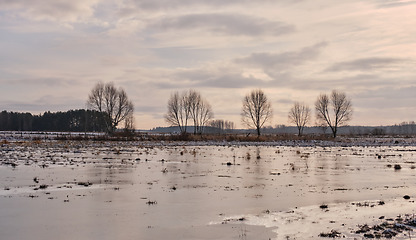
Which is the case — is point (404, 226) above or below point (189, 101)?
below

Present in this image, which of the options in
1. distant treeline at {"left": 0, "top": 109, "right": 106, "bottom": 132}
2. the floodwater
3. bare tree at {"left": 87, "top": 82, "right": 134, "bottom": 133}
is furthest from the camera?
distant treeline at {"left": 0, "top": 109, "right": 106, "bottom": 132}

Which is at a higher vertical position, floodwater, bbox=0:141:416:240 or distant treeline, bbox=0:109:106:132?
distant treeline, bbox=0:109:106:132

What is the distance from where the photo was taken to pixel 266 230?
9.94 meters

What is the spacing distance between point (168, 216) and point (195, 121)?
103602 mm

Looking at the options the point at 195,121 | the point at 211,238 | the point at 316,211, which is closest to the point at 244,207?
the point at 316,211

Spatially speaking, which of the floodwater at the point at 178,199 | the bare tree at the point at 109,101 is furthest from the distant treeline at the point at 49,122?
the floodwater at the point at 178,199

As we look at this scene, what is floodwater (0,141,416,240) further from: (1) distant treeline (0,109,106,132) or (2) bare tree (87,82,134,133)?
(1) distant treeline (0,109,106,132)

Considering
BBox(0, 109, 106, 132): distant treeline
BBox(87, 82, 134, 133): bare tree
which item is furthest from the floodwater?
BBox(0, 109, 106, 132): distant treeline

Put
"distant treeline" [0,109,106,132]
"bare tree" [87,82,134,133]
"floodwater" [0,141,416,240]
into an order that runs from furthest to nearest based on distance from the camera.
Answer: "distant treeline" [0,109,106,132]
"bare tree" [87,82,134,133]
"floodwater" [0,141,416,240]

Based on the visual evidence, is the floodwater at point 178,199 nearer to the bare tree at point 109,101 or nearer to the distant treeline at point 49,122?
the bare tree at point 109,101

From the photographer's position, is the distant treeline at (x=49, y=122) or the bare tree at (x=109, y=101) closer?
the bare tree at (x=109, y=101)

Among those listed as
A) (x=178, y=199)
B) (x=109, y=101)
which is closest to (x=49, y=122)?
(x=109, y=101)

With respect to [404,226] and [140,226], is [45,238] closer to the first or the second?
[140,226]

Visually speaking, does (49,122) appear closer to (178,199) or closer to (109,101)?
(109,101)
